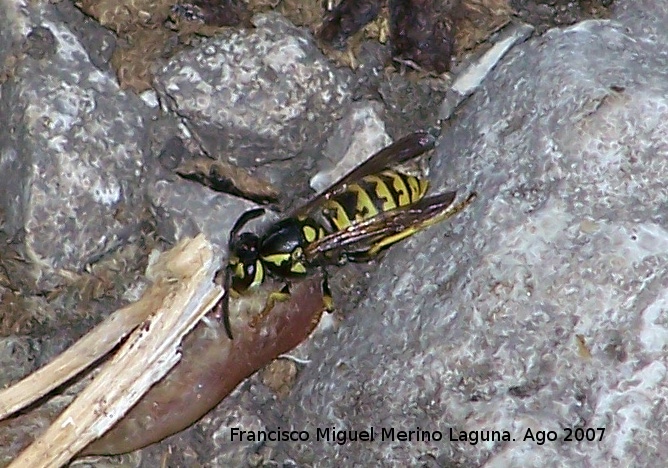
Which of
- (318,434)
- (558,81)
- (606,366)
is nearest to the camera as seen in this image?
(606,366)

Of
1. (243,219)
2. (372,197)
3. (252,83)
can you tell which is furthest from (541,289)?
(252,83)

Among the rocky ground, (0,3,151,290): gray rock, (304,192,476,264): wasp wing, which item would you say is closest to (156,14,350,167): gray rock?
the rocky ground

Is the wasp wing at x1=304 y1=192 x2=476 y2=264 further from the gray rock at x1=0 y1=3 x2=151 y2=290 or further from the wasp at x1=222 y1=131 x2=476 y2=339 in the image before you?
the gray rock at x1=0 y1=3 x2=151 y2=290

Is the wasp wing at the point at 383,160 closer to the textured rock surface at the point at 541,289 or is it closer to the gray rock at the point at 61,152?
the textured rock surface at the point at 541,289

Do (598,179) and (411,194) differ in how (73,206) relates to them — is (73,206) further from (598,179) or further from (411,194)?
(598,179)

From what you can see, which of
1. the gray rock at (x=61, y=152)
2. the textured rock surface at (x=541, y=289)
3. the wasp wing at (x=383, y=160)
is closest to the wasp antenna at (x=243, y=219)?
the wasp wing at (x=383, y=160)

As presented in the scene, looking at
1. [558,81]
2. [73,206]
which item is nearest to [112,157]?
[73,206]

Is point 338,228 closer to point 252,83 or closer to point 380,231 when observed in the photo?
point 380,231
